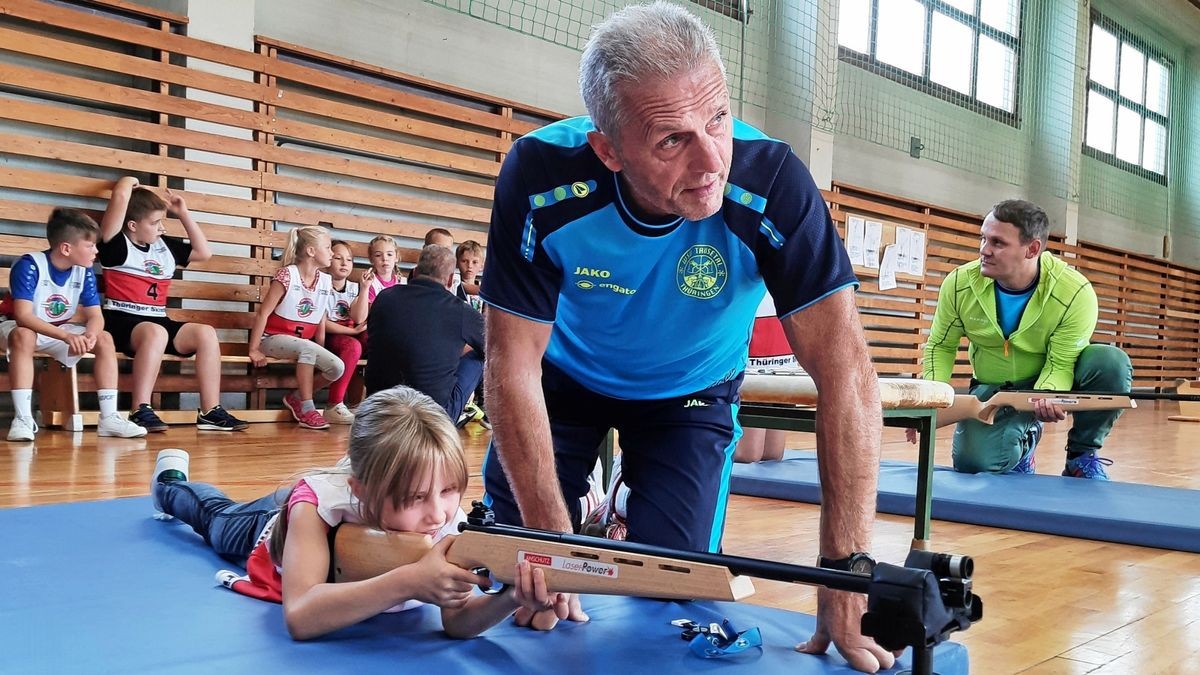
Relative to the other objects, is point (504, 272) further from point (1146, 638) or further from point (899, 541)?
point (899, 541)

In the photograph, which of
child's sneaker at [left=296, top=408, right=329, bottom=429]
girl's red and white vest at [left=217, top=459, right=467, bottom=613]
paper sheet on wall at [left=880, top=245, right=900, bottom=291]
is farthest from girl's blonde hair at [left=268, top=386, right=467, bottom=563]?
paper sheet on wall at [left=880, top=245, right=900, bottom=291]

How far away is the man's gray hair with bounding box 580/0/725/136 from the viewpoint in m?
1.43

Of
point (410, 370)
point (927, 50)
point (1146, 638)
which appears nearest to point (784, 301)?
point (1146, 638)

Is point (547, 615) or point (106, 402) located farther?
point (106, 402)

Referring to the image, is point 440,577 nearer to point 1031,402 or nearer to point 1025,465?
point 1031,402

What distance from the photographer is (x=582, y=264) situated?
1.71m

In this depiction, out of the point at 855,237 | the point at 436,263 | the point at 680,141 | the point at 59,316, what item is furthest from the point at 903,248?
the point at 680,141

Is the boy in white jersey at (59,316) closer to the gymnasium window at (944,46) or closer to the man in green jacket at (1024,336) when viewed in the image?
the man in green jacket at (1024,336)

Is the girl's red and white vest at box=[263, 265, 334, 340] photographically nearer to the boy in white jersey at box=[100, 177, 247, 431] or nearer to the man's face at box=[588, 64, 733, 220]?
the boy in white jersey at box=[100, 177, 247, 431]

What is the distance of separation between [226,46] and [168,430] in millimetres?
2132

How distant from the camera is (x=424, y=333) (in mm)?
4320

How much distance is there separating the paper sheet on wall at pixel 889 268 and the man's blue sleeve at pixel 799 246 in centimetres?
871

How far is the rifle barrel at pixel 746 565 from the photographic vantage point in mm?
1017

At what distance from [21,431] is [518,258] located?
370cm
